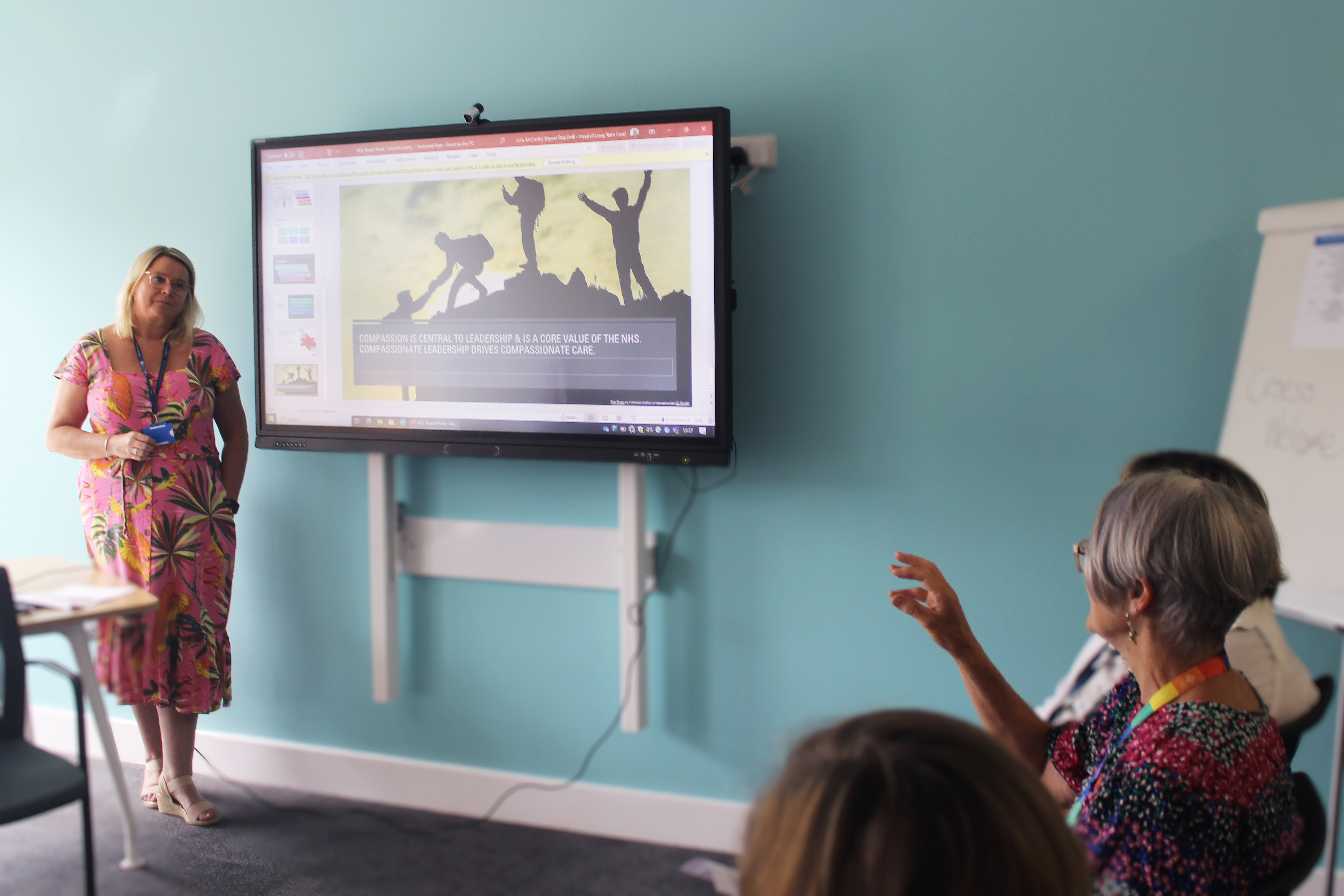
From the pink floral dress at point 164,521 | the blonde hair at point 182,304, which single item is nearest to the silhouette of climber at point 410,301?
the blonde hair at point 182,304

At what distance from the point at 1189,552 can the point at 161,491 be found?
117 cm

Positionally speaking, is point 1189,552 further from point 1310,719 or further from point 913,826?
point 1310,719

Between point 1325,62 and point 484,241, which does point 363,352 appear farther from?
point 1325,62

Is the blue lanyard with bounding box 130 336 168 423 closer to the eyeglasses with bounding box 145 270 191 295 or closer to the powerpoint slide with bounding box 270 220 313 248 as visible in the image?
the eyeglasses with bounding box 145 270 191 295

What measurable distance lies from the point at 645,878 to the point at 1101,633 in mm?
1399

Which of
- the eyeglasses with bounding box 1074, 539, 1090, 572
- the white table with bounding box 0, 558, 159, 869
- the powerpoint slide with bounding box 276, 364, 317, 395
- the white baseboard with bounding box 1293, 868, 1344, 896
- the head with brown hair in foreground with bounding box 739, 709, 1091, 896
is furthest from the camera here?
the white baseboard with bounding box 1293, 868, 1344, 896

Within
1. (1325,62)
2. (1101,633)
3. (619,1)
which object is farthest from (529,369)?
(1325,62)

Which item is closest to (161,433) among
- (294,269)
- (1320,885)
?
(294,269)

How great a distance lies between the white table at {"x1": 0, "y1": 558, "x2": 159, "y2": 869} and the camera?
67 centimetres

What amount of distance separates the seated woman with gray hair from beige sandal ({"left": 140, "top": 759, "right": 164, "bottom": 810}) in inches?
34.7

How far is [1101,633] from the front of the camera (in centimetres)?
121

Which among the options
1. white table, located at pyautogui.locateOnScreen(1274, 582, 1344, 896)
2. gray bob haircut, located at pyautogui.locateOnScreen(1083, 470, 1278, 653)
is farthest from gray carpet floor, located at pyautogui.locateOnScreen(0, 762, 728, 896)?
white table, located at pyautogui.locateOnScreen(1274, 582, 1344, 896)

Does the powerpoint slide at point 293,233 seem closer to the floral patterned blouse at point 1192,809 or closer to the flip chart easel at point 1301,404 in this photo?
the floral patterned blouse at point 1192,809

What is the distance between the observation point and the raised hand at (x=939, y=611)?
1.23 meters
